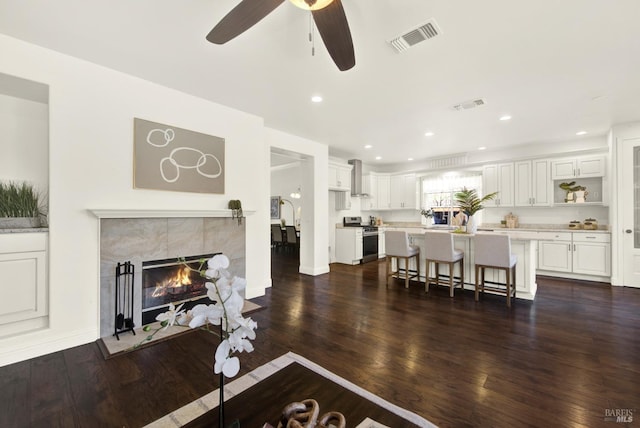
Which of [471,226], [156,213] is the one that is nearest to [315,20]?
[156,213]

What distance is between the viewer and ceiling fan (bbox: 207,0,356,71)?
62.6 inches

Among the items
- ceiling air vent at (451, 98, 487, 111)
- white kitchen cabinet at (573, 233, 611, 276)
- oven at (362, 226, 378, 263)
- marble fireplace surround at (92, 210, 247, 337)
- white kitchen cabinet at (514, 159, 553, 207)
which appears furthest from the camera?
oven at (362, 226, 378, 263)

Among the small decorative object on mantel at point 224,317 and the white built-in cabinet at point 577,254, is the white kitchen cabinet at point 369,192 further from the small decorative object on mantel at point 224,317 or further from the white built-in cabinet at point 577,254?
the small decorative object on mantel at point 224,317

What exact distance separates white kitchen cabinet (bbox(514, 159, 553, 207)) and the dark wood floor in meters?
2.64

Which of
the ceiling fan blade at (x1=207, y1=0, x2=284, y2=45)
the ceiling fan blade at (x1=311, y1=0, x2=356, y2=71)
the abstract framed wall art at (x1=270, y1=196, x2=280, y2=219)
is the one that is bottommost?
the abstract framed wall art at (x1=270, y1=196, x2=280, y2=219)

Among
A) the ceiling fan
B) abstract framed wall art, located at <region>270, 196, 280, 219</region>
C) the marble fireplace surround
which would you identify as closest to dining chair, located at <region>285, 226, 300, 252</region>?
abstract framed wall art, located at <region>270, 196, 280, 219</region>

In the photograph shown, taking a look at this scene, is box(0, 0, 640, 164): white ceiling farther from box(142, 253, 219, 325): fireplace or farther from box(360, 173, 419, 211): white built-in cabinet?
box(360, 173, 419, 211): white built-in cabinet

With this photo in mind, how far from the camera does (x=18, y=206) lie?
8.15 feet

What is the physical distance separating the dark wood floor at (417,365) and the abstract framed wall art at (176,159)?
1.71m

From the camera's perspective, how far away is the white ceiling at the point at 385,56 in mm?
1979

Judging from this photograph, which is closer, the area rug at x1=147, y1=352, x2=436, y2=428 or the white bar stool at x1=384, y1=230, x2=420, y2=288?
the area rug at x1=147, y1=352, x2=436, y2=428

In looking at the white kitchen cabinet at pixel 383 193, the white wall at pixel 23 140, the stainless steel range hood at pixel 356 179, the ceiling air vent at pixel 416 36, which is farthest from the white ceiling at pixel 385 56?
the white kitchen cabinet at pixel 383 193

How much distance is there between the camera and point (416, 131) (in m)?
4.80

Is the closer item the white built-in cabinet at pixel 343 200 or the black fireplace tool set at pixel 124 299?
the black fireplace tool set at pixel 124 299
